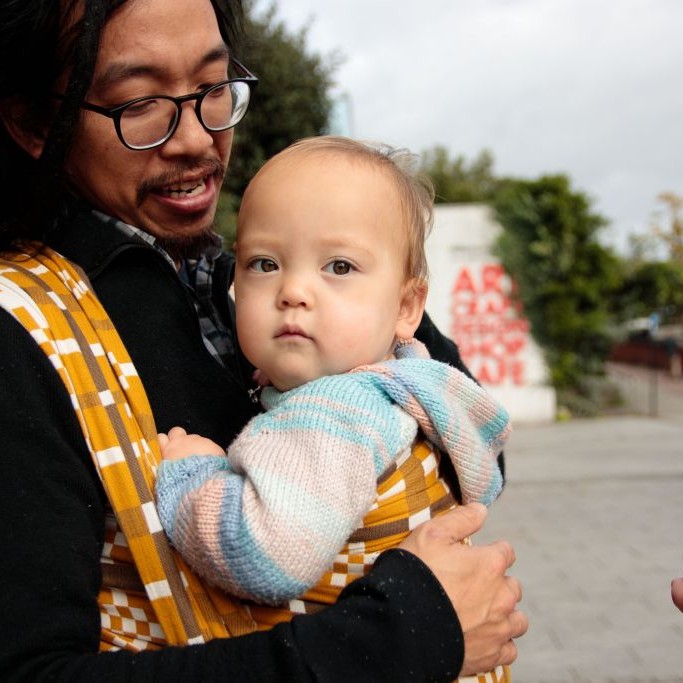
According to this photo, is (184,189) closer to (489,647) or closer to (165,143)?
(165,143)

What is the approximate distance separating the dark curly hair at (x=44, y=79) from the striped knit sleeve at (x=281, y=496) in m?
0.54

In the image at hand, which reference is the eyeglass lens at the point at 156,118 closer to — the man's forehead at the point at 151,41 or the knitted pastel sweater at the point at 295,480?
the man's forehead at the point at 151,41

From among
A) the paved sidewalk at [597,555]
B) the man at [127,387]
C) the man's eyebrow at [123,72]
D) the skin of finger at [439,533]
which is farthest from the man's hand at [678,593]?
the paved sidewalk at [597,555]

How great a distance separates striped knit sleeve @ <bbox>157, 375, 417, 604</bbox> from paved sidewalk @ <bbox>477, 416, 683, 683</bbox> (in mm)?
3183

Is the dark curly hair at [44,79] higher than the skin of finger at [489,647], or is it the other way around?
the dark curly hair at [44,79]

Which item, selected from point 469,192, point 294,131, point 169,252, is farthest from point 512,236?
point 469,192

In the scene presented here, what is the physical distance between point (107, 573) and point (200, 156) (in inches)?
33.5

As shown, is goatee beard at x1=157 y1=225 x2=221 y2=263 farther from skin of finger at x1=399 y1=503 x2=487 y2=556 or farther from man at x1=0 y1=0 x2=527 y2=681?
skin of finger at x1=399 y1=503 x2=487 y2=556

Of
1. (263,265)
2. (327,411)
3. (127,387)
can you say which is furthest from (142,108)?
(327,411)

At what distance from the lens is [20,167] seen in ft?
5.16

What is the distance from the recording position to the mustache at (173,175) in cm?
163

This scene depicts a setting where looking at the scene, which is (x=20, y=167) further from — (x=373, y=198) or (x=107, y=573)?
(x=107, y=573)

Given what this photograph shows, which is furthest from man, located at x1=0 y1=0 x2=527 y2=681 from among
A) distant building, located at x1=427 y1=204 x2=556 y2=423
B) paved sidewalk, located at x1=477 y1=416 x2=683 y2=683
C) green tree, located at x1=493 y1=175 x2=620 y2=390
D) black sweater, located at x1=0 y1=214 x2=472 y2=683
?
green tree, located at x1=493 y1=175 x2=620 y2=390

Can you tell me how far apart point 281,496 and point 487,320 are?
43.2 feet
